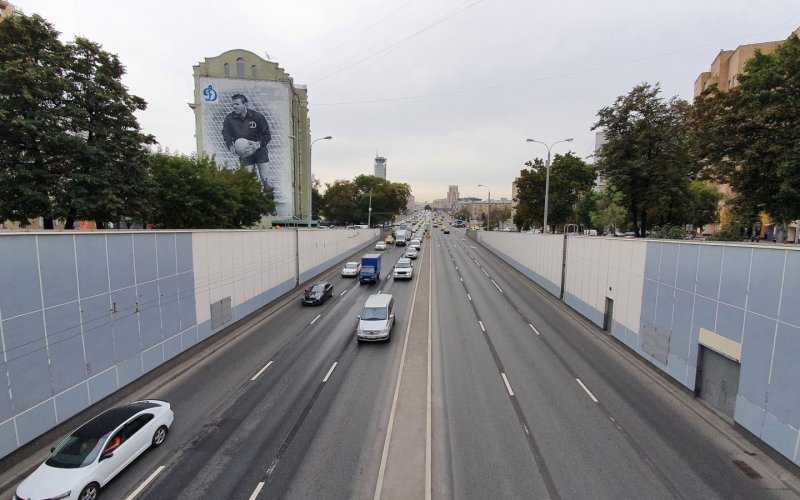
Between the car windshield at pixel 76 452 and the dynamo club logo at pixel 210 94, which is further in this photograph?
the dynamo club logo at pixel 210 94

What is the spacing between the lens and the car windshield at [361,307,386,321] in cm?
1912

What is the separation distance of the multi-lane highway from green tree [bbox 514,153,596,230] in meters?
40.2

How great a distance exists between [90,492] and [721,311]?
18.0 meters

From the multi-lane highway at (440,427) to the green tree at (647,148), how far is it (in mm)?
13990

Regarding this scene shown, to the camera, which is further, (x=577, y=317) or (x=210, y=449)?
(x=577, y=317)

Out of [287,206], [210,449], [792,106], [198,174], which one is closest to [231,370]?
[210,449]

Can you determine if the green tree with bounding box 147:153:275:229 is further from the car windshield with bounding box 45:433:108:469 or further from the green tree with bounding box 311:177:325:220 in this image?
the green tree with bounding box 311:177:325:220

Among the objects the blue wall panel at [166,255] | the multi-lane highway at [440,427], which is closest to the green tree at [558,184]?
the multi-lane highway at [440,427]

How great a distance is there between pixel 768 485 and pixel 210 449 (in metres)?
14.1

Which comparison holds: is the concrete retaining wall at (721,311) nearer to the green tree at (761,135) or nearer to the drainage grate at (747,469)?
the drainage grate at (747,469)

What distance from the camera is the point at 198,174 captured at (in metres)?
34.7

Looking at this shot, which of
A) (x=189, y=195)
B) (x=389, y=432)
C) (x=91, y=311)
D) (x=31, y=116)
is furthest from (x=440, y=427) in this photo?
(x=189, y=195)

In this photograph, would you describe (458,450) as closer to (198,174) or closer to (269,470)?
(269,470)

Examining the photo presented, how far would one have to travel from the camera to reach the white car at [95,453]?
786 cm
